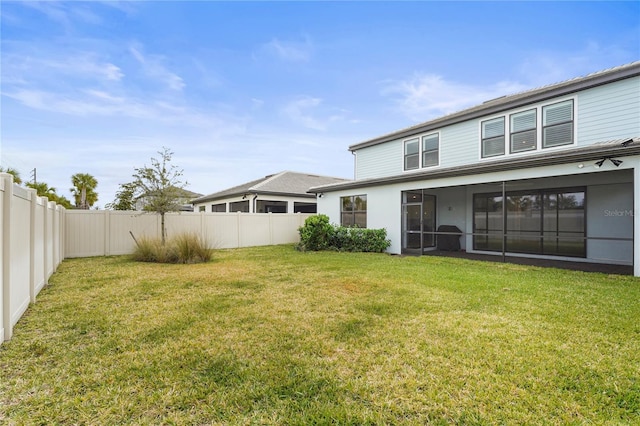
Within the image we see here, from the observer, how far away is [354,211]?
1382 centimetres

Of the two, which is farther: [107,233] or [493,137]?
[107,233]

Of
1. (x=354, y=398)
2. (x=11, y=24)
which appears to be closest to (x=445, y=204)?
(x=354, y=398)

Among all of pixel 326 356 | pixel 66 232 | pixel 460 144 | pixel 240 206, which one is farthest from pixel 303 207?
pixel 326 356

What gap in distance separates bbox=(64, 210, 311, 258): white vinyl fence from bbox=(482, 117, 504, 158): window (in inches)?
389

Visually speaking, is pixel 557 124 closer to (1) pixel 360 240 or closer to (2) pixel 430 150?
(2) pixel 430 150

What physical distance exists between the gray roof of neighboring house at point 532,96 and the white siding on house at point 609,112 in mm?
235

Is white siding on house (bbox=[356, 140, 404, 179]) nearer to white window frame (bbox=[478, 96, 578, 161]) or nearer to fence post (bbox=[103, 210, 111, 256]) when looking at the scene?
white window frame (bbox=[478, 96, 578, 161])

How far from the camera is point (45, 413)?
2.21 metres

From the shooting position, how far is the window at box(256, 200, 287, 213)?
1952 centimetres

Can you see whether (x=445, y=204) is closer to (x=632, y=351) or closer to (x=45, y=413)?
(x=632, y=351)

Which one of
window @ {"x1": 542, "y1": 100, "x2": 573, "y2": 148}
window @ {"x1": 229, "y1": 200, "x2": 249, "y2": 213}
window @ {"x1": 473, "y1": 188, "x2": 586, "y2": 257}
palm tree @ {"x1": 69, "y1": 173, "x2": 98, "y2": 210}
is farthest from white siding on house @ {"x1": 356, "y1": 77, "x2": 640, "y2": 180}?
palm tree @ {"x1": 69, "y1": 173, "x2": 98, "y2": 210}

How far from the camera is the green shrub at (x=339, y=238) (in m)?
12.3

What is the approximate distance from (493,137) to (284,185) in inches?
522

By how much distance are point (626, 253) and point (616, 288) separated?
16.2 ft
